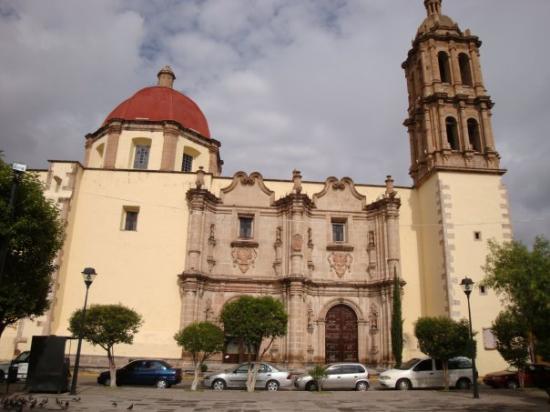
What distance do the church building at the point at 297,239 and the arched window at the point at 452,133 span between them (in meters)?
0.19

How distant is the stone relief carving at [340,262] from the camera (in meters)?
26.5

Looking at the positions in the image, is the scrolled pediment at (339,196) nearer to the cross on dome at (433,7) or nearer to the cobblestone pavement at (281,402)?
the cobblestone pavement at (281,402)

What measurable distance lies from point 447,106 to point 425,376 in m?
16.0

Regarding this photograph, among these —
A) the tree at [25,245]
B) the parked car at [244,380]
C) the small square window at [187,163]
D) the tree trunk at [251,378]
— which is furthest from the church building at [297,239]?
the tree at [25,245]

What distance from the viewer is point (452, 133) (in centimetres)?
2861

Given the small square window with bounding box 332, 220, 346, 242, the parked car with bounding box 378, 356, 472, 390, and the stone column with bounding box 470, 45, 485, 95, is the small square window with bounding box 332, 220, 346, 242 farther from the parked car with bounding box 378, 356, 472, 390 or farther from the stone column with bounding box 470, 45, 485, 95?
the stone column with bounding box 470, 45, 485, 95

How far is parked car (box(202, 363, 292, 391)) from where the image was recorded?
19.0m

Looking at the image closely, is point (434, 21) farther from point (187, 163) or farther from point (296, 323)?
point (296, 323)

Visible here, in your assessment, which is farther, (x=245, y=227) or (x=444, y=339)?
(x=245, y=227)

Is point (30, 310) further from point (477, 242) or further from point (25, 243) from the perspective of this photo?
point (477, 242)

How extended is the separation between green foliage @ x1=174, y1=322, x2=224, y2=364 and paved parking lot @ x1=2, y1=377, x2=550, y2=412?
174cm

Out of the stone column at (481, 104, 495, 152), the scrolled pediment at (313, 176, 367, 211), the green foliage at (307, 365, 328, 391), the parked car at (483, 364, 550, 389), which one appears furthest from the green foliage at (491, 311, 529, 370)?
the stone column at (481, 104, 495, 152)

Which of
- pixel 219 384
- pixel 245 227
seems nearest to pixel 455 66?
pixel 245 227

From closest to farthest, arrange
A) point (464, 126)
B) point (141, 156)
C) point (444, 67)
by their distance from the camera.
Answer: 1. point (464, 126)
2. point (141, 156)
3. point (444, 67)
